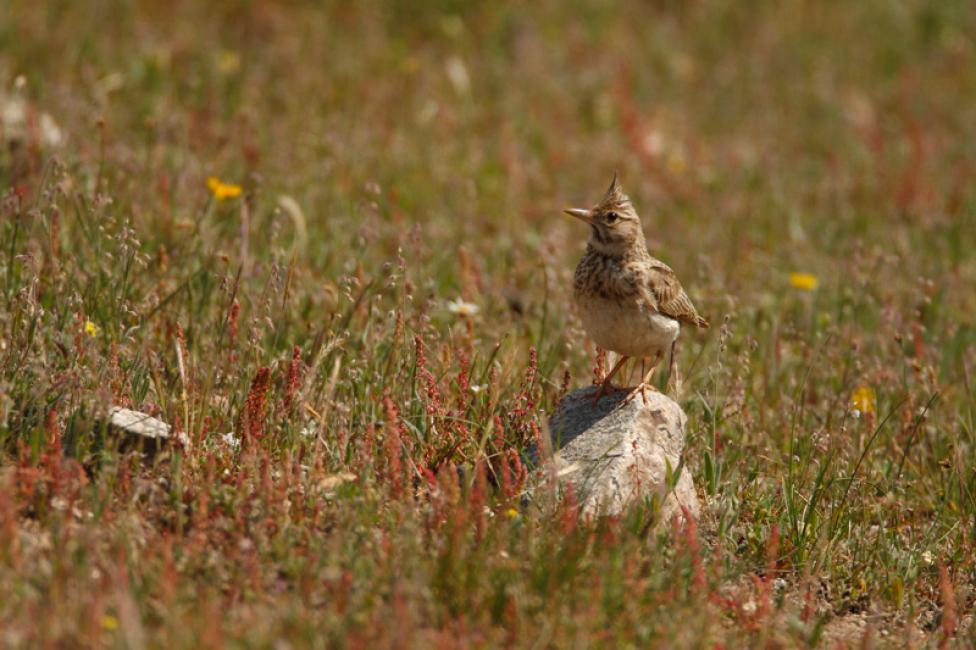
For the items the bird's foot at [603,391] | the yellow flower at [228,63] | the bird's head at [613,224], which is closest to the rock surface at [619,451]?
the bird's foot at [603,391]

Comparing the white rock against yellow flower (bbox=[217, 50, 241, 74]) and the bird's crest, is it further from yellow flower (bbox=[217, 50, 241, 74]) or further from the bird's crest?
yellow flower (bbox=[217, 50, 241, 74])

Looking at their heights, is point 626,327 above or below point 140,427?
above

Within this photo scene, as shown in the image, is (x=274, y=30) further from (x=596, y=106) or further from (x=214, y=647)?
(x=214, y=647)

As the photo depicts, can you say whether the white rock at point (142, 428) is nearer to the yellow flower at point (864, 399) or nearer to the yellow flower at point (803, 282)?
the yellow flower at point (864, 399)

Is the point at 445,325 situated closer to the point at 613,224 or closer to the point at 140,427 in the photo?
the point at 613,224

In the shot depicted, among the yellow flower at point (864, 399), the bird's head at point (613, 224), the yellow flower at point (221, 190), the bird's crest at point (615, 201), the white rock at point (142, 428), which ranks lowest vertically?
the yellow flower at point (864, 399)

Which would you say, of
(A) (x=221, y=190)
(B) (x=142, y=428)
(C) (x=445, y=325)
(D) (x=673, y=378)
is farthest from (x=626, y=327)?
(A) (x=221, y=190)

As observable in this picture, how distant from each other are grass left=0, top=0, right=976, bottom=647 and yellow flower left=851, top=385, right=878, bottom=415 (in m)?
0.06

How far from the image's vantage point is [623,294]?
536 cm

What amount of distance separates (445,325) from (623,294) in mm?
1568

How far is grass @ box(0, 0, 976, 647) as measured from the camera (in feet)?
13.4

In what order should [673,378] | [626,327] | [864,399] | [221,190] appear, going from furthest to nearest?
[221,190]
[864,399]
[673,378]
[626,327]

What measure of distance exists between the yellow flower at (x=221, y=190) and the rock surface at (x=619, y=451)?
8.86ft

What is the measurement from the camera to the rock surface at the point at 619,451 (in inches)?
188
